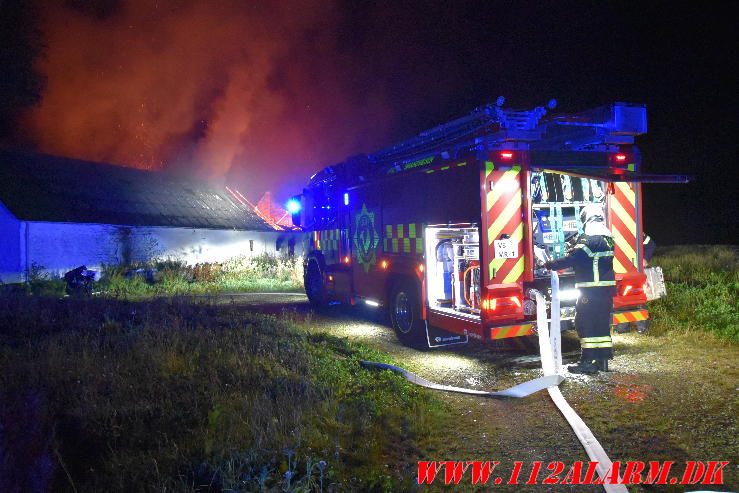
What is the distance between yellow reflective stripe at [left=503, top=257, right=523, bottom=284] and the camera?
5.88 m

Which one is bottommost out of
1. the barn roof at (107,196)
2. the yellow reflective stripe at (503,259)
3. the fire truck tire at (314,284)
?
the fire truck tire at (314,284)

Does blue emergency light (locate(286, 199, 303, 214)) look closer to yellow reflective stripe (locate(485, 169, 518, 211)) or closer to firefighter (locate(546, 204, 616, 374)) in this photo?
yellow reflective stripe (locate(485, 169, 518, 211))

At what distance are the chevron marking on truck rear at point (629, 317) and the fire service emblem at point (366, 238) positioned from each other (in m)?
3.50

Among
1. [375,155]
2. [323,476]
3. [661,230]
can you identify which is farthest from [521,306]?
[661,230]

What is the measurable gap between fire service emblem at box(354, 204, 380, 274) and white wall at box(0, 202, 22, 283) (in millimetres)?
14015

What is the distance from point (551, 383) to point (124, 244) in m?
19.3

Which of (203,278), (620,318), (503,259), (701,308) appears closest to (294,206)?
(503,259)

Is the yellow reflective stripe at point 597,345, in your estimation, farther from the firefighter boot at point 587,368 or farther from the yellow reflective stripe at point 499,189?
the yellow reflective stripe at point 499,189

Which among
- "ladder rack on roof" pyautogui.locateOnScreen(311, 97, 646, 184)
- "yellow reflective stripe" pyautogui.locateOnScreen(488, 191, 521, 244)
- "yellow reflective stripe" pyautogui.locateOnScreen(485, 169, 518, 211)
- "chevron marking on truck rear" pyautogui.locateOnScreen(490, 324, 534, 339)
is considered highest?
"ladder rack on roof" pyautogui.locateOnScreen(311, 97, 646, 184)

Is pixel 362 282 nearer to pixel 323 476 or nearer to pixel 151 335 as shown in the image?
pixel 151 335

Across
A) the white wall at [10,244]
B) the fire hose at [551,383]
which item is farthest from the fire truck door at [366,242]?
the white wall at [10,244]

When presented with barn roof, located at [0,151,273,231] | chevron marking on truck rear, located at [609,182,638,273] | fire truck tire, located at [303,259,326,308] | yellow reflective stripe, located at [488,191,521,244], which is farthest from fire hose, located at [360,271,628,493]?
barn roof, located at [0,151,273,231]

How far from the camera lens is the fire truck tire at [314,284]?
11234 mm

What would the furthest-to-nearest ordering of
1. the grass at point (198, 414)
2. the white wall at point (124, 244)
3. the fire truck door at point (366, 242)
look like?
1. the white wall at point (124, 244)
2. the fire truck door at point (366, 242)
3. the grass at point (198, 414)
